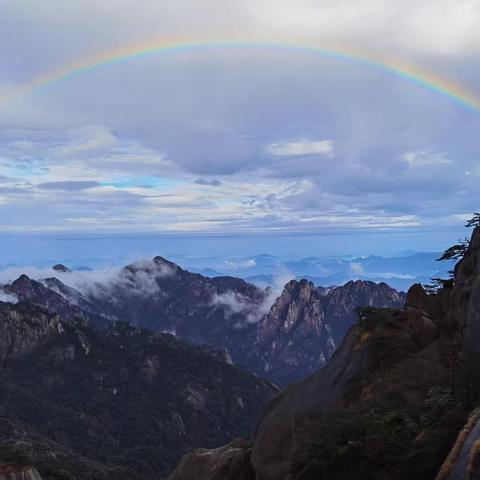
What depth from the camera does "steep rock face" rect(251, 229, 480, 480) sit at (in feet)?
66.9

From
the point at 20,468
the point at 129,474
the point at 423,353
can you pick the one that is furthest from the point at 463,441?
the point at 129,474

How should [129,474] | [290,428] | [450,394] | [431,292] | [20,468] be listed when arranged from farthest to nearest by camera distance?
[129,474]
[20,468]
[431,292]
[290,428]
[450,394]

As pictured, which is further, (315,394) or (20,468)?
(20,468)

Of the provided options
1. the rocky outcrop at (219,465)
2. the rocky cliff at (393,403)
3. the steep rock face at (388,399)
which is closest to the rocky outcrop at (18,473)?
the rocky outcrop at (219,465)

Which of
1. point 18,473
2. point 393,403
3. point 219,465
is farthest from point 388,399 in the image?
point 18,473

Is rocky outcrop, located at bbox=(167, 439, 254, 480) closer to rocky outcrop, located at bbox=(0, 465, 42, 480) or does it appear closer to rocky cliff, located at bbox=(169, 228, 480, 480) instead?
rocky cliff, located at bbox=(169, 228, 480, 480)

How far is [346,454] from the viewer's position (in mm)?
21344

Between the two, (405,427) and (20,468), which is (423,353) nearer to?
(405,427)

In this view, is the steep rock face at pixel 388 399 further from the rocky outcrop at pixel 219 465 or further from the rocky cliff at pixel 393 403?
the rocky outcrop at pixel 219 465

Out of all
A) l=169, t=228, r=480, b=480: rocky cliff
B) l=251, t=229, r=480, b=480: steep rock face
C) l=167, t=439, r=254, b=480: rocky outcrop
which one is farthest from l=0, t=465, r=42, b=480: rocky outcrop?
l=251, t=229, r=480, b=480: steep rock face

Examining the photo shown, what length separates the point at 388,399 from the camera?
29.5 metres

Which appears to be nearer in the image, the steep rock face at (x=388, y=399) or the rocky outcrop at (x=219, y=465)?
the steep rock face at (x=388, y=399)

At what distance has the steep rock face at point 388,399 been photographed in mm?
20391

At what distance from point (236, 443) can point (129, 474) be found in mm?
163030
